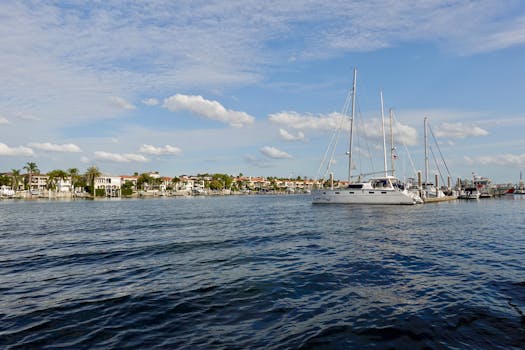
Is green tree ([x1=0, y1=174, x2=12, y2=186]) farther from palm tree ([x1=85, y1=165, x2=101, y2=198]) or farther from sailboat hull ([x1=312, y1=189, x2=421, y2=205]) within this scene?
sailboat hull ([x1=312, y1=189, x2=421, y2=205])

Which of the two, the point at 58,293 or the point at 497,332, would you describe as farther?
the point at 58,293

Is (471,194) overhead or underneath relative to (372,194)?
underneath

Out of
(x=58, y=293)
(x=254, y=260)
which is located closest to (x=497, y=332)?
(x=254, y=260)

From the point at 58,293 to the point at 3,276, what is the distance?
4.76 metres

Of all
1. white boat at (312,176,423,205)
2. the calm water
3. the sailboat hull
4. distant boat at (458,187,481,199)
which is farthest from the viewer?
distant boat at (458,187,481,199)

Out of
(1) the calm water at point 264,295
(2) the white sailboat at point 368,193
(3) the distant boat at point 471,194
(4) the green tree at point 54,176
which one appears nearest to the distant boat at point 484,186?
(3) the distant boat at point 471,194

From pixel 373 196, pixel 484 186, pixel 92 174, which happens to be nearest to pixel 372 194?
pixel 373 196

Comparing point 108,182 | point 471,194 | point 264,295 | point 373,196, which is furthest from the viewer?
point 108,182

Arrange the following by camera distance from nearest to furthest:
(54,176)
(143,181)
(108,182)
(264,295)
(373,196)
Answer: (264,295) → (373,196) → (54,176) → (108,182) → (143,181)

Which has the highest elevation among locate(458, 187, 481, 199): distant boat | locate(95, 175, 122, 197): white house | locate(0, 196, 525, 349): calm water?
locate(95, 175, 122, 197): white house

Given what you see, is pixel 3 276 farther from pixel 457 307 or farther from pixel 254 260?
pixel 457 307

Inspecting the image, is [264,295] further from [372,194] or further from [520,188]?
[520,188]

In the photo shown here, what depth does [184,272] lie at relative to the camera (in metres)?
14.7

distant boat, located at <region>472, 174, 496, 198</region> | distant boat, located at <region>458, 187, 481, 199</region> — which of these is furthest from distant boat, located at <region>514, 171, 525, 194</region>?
distant boat, located at <region>458, 187, 481, 199</region>
